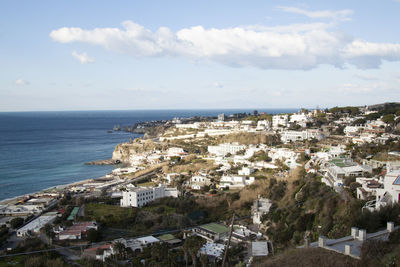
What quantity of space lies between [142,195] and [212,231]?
264 inches

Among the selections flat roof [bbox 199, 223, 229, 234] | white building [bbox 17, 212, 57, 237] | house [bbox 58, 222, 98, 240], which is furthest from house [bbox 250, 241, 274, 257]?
white building [bbox 17, 212, 57, 237]

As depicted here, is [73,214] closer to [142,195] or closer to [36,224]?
[36,224]

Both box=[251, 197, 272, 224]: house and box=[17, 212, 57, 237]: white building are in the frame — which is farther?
box=[17, 212, 57, 237]: white building

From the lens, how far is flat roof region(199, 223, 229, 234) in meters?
14.5

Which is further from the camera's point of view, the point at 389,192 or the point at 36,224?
the point at 36,224

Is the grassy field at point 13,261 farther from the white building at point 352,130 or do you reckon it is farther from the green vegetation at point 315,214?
the white building at point 352,130

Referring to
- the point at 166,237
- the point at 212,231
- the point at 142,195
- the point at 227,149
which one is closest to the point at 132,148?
the point at 227,149

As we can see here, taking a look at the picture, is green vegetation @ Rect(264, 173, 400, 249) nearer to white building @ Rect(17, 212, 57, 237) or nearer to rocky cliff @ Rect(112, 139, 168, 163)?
white building @ Rect(17, 212, 57, 237)

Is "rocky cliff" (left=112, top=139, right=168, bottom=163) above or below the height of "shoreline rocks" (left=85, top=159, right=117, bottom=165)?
above

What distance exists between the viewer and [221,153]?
3475 centimetres

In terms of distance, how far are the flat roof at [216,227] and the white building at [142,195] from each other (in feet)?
18.4

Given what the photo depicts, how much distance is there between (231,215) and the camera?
16.9 m

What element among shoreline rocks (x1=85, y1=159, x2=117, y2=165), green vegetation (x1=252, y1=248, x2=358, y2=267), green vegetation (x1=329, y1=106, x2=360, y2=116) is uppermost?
green vegetation (x1=329, y1=106, x2=360, y2=116)

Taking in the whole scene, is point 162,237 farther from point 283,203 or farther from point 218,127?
point 218,127
